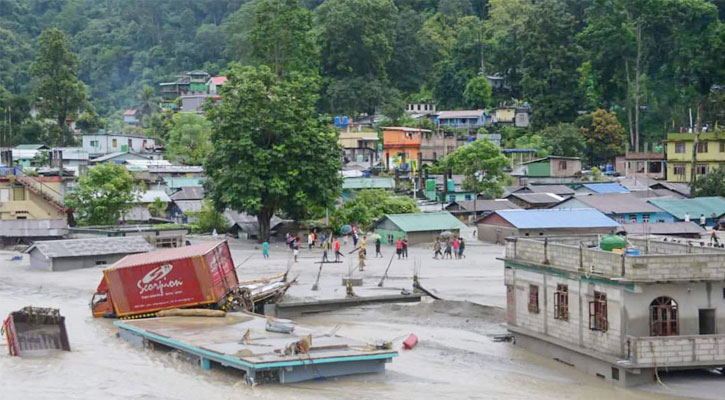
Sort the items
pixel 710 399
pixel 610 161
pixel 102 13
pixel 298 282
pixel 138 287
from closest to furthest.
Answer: pixel 710 399
pixel 138 287
pixel 298 282
pixel 610 161
pixel 102 13

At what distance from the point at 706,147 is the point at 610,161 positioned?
1129cm

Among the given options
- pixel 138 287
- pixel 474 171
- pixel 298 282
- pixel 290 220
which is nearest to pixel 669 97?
pixel 474 171

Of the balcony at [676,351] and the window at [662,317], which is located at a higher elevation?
the window at [662,317]

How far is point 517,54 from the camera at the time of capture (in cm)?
9056

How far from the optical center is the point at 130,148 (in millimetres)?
83438

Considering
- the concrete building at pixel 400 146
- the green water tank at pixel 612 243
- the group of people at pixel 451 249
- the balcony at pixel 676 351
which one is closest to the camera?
the balcony at pixel 676 351

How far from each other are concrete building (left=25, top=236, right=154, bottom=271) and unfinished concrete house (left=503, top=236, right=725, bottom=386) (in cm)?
2285

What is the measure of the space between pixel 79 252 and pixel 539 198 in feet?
86.8

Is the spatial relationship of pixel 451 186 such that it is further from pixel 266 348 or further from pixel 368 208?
pixel 266 348

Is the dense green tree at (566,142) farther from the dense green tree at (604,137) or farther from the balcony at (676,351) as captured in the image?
the balcony at (676,351)

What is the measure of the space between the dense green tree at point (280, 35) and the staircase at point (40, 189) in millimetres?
30187

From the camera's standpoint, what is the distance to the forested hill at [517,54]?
7881 centimetres

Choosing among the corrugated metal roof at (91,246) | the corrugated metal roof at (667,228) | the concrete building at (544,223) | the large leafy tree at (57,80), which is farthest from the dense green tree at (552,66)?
the corrugated metal roof at (91,246)

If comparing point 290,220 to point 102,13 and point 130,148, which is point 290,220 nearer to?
point 130,148
